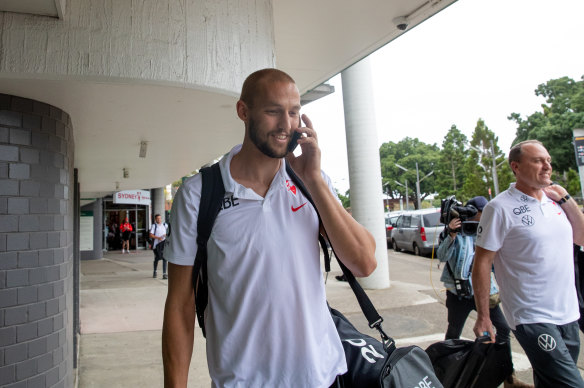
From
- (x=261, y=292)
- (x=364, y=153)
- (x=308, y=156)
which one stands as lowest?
(x=261, y=292)

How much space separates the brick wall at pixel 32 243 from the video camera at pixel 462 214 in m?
3.29

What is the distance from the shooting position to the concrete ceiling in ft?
10.5

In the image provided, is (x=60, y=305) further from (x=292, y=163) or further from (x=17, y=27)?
(x=292, y=163)

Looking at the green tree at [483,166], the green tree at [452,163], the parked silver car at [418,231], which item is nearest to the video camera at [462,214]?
the parked silver car at [418,231]

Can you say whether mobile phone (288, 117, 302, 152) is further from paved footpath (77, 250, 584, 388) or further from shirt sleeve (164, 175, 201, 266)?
paved footpath (77, 250, 584, 388)

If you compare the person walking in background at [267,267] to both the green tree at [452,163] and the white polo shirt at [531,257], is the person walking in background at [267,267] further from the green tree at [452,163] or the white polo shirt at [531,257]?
the green tree at [452,163]

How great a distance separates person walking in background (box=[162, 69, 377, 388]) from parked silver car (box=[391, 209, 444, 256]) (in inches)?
586

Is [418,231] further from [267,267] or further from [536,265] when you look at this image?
[267,267]

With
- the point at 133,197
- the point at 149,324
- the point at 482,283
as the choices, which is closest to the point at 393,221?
the point at 133,197

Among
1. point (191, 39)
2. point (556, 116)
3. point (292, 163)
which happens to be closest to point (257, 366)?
point (292, 163)

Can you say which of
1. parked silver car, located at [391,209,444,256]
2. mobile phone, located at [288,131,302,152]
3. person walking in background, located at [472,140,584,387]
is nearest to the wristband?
person walking in background, located at [472,140,584,387]

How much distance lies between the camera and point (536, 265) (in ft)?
9.96

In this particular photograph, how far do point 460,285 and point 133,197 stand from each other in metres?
22.6

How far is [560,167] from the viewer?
122 feet
